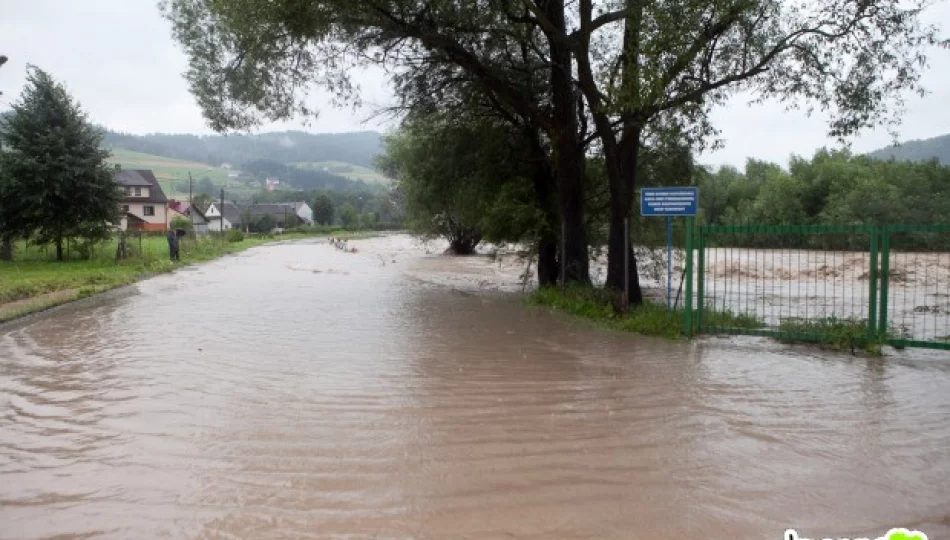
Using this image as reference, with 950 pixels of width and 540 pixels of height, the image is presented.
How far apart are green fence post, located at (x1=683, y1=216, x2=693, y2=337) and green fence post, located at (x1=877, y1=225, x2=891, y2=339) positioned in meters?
2.48

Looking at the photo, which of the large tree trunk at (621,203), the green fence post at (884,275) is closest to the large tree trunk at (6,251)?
the large tree trunk at (621,203)

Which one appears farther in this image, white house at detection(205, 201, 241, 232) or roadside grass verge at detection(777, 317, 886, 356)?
white house at detection(205, 201, 241, 232)

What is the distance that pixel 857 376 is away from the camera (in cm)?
791

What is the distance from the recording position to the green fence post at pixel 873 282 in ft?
29.6

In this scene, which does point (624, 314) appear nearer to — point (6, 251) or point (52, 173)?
point (52, 173)

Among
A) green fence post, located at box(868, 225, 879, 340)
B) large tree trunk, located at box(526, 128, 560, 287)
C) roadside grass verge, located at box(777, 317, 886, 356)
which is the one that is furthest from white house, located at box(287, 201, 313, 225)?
green fence post, located at box(868, 225, 879, 340)

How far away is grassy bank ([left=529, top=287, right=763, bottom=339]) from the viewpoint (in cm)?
1098

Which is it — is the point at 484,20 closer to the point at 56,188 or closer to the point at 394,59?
the point at 394,59

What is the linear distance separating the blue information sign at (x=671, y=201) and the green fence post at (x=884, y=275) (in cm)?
255

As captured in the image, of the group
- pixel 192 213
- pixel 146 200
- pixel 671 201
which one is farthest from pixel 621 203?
pixel 192 213

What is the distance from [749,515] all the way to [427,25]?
38.4ft

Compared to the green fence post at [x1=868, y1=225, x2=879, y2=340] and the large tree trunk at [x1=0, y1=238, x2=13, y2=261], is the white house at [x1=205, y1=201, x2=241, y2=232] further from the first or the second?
the green fence post at [x1=868, y1=225, x2=879, y2=340]

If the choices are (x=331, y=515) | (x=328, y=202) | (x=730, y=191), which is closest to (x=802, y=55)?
(x=331, y=515)

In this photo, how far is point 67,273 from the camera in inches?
909
